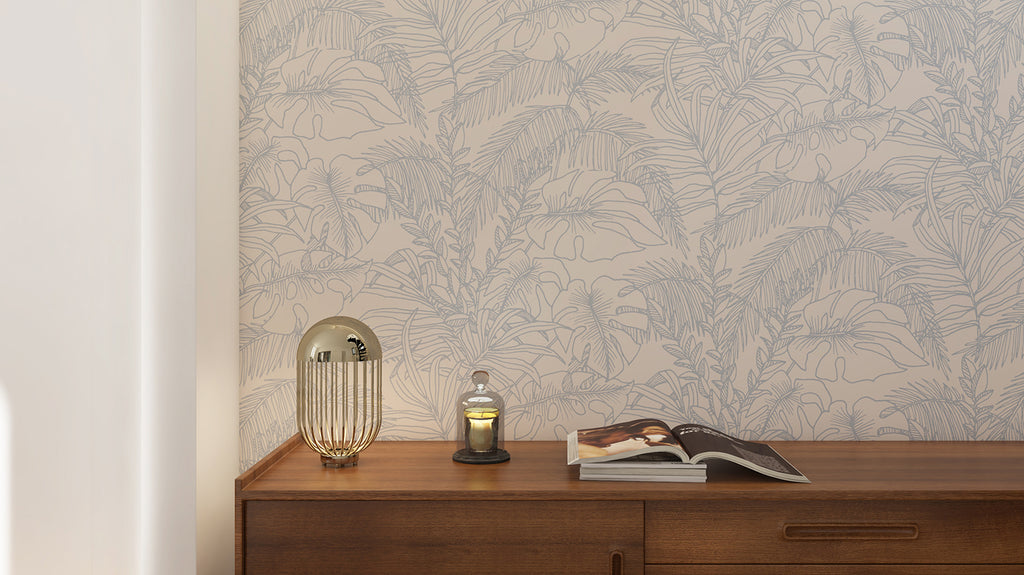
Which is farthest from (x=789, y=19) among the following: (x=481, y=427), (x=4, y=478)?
(x=4, y=478)

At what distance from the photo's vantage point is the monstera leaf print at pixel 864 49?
160cm

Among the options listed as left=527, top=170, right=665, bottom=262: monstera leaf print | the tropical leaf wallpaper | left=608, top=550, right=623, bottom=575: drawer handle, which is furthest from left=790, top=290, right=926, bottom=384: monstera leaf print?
left=608, top=550, right=623, bottom=575: drawer handle

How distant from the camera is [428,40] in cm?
162

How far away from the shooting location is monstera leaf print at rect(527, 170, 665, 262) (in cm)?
162

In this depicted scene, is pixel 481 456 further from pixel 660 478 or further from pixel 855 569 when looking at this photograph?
pixel 855 569

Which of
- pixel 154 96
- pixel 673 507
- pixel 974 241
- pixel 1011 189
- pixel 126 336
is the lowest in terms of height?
pixel 673 507

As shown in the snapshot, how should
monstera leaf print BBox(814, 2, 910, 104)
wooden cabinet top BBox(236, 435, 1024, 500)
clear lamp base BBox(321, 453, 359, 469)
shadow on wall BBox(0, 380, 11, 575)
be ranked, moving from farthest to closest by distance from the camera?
monstera leaf print BBox(814, 2, 910, 104) → clear lamp base BBox(321, 453, 359, 469) → wooden cabinet top BBox(236, 435, 1024, 500) → shadow on wall BBox(0, 380, 11, 575)

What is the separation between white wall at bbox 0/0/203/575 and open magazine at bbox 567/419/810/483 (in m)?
0.77

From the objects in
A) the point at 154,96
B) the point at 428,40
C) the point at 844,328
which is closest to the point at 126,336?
the point at 154,96

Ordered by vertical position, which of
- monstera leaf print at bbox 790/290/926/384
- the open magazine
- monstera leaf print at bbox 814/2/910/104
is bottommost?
the open magazine

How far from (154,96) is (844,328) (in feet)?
5.05

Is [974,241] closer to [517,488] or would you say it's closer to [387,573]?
[517,488]

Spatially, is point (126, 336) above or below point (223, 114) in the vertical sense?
below

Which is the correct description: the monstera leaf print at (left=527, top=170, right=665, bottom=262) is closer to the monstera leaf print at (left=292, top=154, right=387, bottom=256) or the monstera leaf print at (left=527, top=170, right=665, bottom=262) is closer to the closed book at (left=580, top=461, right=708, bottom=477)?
the monstera leaf print at (left=292, top=154, right=387, bottom=256)
